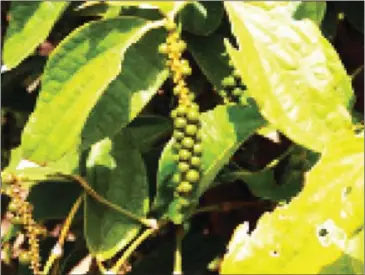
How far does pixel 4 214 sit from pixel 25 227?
10.9 inches

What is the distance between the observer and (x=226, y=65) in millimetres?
930

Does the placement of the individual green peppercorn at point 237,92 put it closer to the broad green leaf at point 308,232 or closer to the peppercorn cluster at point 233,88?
the peppercorn cluster at point 233,88

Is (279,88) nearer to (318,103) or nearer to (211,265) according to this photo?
(318,103)

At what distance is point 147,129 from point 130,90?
0.42 feet

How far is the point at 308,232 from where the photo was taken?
0.66 metres

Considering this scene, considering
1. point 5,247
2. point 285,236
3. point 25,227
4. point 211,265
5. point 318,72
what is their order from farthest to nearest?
point 5,247 → point 211,265 → point 25,227 → point 318,72 → point 285,236

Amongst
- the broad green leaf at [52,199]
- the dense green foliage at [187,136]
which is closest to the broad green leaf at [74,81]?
the dense green foliage at [187,136]

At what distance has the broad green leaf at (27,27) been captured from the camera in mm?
899

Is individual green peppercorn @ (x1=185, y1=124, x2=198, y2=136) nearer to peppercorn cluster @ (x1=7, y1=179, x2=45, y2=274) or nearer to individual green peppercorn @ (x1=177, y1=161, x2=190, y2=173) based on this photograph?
individual green peppercorn @ (x1=177, y1=161, x2=190, y2=173)

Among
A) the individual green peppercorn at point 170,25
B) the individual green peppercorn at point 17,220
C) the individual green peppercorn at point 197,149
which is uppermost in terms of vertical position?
the individual green peppercorn at point 170,25

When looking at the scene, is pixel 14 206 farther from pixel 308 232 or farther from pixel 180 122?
pixel 308 232

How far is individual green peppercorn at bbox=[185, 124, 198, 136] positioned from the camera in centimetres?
81

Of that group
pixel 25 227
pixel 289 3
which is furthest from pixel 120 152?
pixel 289 3

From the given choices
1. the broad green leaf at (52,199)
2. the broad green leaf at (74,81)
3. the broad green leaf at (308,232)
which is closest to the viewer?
the broad green leaf at (308,232)
